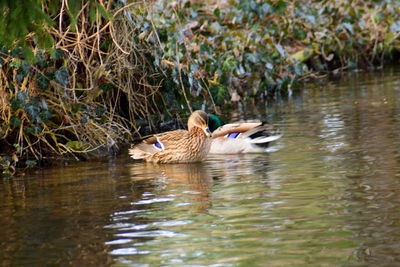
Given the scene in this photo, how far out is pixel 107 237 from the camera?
6746 mm

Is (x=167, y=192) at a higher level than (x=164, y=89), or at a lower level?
lower

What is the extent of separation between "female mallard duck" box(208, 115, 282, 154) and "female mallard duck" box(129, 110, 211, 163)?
0.84 ft

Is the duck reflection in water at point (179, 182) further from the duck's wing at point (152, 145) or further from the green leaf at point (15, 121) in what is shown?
the green leaf at point (15, 121)

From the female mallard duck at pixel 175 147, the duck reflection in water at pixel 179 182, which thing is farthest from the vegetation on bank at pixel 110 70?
the duck reflection in water at pixel 179 182

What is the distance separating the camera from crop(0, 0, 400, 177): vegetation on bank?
1068cm

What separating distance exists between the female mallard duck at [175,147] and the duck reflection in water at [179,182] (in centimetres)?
10

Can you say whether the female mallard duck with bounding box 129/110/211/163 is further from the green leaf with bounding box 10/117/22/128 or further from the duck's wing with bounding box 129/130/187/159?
the green leaf with bounding box 10/117/22/128

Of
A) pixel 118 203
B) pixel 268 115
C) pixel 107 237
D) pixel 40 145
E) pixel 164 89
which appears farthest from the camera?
pixel 268 115

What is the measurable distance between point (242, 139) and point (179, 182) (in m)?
2.13

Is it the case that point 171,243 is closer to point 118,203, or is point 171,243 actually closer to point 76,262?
point 76,262

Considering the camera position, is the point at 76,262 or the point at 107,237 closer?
the point at 76,262

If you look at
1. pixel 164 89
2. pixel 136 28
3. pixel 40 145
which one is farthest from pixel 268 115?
pixel 40 145

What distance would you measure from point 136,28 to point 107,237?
595 centimetres

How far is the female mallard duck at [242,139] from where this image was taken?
1116cm
